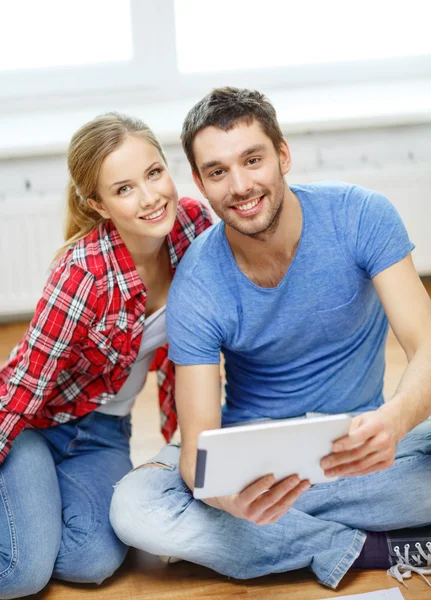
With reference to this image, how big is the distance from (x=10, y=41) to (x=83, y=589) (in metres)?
2.05

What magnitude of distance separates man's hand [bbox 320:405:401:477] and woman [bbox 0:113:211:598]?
57cm

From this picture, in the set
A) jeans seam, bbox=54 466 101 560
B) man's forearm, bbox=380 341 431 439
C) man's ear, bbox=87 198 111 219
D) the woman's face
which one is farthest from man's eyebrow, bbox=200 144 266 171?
jeans seam, bbox=54 466 101 560

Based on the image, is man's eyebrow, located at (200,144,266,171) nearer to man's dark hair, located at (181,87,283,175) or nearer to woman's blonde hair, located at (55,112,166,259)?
man's dark hair, located at (181,87,283,175)

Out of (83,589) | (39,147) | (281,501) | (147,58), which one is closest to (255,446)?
(281,501)

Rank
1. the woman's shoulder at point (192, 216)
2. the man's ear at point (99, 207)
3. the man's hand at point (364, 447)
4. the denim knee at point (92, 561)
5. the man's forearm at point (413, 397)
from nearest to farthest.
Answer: the man's hand at point (364, 447) → the man's forearm at point (413, 397) → the denim knee at point (92, 561) → the man's ear at point (99, 207) → the woman's shoulder at point (192, 216)

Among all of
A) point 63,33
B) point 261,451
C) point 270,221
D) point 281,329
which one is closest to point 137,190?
point 270,221

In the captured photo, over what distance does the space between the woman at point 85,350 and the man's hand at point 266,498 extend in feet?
1.28

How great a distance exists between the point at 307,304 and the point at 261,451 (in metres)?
0.46

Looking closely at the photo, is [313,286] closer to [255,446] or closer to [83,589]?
[255,446]

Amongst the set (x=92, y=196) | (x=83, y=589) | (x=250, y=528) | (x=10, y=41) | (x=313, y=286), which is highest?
(x=10, y=41)

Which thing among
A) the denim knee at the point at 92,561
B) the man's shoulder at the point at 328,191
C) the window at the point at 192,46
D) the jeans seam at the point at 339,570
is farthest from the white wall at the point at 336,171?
the jeans seam at the point at 339,570

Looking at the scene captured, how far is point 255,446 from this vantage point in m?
1.24

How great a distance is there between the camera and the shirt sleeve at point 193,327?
162cm

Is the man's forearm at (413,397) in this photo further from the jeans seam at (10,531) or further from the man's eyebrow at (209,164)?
the jeans seam at (10,531)
